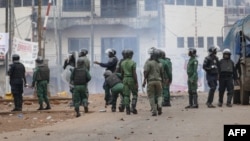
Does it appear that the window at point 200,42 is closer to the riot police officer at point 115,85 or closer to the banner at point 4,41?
the banner at point 4,41

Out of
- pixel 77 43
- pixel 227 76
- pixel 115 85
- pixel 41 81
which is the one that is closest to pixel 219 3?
pixel 77 43

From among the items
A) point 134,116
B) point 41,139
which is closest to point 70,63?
point 134,116

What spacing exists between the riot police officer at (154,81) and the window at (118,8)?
3368 cm

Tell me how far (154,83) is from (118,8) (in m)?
34.8

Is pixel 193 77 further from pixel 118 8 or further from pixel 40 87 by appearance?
pixel 118 8

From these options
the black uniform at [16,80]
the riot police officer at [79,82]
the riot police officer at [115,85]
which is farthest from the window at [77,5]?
the riot police officer at [79,82]

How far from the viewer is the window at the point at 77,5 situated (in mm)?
49469

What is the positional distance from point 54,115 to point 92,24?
99.4 ft

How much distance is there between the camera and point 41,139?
11375 mm

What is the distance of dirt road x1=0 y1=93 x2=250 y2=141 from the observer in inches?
442

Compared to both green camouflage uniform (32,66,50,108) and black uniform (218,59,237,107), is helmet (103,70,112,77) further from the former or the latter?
black uniform (218,59,237,107)

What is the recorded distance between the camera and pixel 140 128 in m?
12.6
